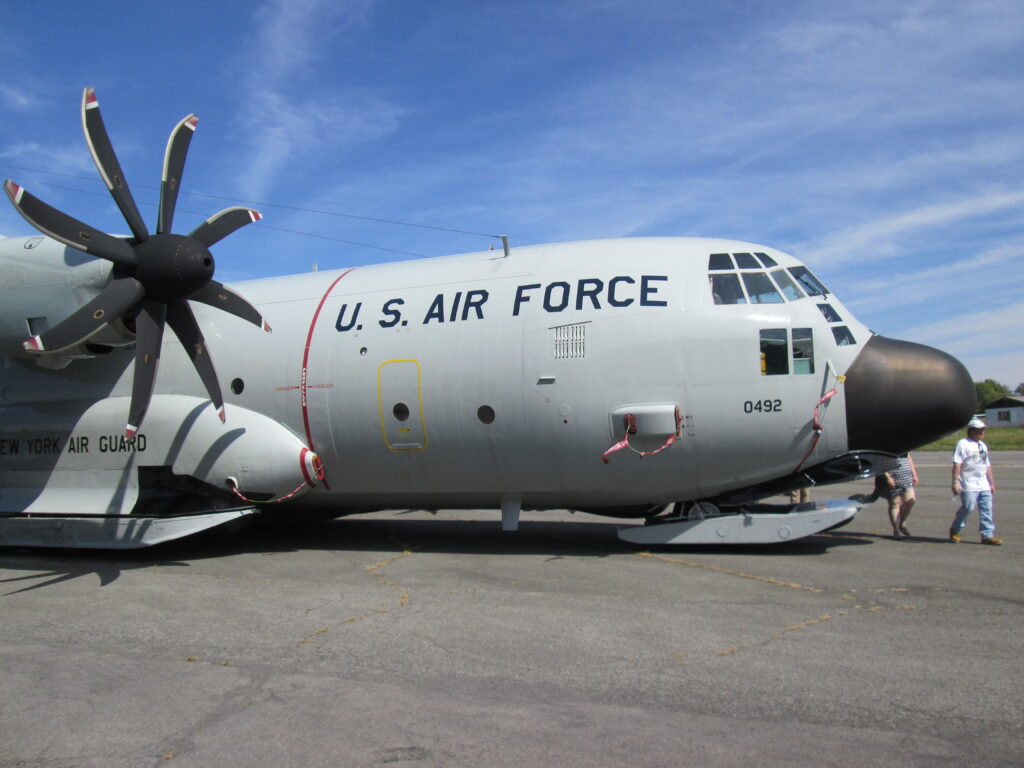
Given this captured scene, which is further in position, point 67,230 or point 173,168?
point 173,168

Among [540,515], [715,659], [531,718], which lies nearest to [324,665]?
[531,718]

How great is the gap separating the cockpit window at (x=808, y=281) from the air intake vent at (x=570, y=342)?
301 cm

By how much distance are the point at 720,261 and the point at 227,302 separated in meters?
6.80

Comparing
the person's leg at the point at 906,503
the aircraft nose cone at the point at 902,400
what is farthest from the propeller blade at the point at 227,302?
the person's leg at the point at 906,503

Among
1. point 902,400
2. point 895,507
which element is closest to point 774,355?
point 902,400

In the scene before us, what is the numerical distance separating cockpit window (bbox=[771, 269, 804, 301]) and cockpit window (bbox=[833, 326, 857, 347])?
64 centimetres

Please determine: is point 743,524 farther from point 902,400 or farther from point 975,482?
point 975,482

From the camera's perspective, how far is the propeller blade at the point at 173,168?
1101cm

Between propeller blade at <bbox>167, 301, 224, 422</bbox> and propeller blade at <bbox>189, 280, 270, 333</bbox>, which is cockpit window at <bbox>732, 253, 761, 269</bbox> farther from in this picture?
propeller blade at <bbox>167, 301, 224, 422</bbox>

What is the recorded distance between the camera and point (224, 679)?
6059 mm

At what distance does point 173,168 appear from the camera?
11164 mm

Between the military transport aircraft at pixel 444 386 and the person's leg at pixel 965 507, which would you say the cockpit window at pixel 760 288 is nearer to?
the military transport aircraft at pixel 444 386

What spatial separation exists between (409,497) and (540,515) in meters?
5.97

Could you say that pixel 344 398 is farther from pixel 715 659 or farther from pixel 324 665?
pixel 715 659
